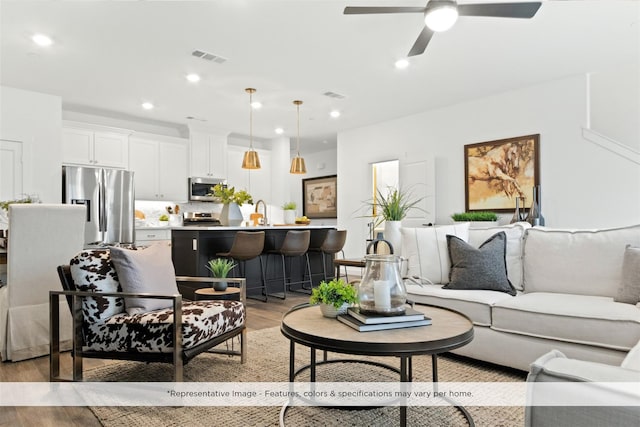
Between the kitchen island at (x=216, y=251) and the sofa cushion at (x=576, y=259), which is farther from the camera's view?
the kitchen island at (x=216, y=251)

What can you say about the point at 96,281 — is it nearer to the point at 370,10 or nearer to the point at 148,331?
the point at 148,331

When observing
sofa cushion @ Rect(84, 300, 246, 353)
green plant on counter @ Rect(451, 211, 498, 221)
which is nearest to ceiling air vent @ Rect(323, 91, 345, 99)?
green plant on counter @ Rect(451, 211, 498, 221)

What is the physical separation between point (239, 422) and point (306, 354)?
0.98 metres

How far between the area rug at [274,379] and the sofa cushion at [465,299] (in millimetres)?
345

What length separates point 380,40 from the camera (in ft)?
12.6

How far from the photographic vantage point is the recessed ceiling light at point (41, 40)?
3.69 meters

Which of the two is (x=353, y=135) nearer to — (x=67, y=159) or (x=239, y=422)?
(x=67, y=159)

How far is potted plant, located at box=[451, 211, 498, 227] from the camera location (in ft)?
17.4

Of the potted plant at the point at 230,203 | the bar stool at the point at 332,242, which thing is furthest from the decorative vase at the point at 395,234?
the potted plant at the point at 230,203

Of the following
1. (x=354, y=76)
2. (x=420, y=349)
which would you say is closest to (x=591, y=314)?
(x=420, y=349)

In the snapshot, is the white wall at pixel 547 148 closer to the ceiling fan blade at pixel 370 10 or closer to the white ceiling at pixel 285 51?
the white ceiling at pixel 285 51

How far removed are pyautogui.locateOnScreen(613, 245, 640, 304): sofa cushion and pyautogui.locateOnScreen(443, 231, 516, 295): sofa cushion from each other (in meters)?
0.62

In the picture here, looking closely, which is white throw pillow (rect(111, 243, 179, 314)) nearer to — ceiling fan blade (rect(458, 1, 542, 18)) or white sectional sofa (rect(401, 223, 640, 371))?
white sectional sofa (rect(401, 223, 640, 371))

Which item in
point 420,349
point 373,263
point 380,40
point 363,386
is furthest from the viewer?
point 380,40
